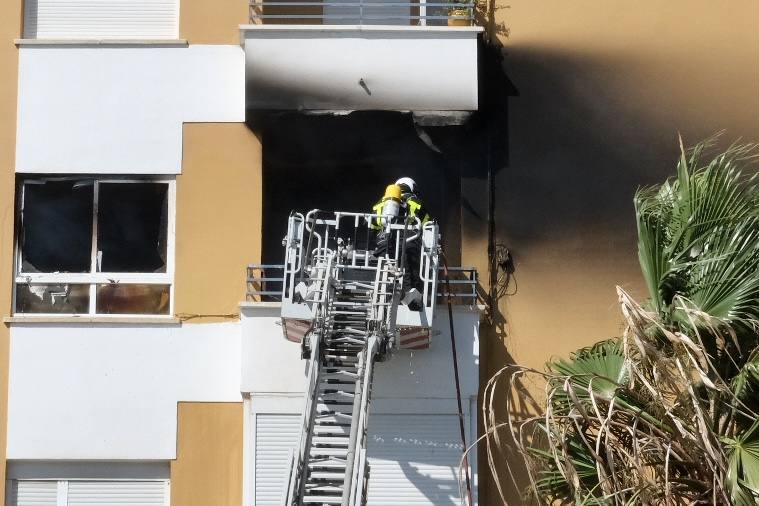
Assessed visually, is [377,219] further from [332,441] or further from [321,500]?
[321,500]

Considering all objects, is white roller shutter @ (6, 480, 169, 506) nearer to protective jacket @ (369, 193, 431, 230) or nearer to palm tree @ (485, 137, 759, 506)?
protective jacket @ (369, 193, 431, 230)

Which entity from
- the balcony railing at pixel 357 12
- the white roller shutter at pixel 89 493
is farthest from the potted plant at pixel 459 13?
the white roller shutter at pixel 89 493

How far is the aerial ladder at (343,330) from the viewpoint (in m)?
12.2

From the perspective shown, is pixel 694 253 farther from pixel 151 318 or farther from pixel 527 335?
pixel 151 318

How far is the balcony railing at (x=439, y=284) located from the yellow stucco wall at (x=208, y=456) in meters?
1.36

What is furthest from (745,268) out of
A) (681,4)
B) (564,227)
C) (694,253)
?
(681,4)

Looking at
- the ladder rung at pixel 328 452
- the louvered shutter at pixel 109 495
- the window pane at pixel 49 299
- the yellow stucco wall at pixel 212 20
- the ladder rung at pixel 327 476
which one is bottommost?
the louvered shutter at pixel 109 495

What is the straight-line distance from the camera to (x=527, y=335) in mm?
15172

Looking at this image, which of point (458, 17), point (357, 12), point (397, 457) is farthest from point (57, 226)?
point (458, 17)

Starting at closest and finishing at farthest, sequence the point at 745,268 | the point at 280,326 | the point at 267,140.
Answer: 1. the point at 745,268
2. the point at 280,326
3. the point at 267,140

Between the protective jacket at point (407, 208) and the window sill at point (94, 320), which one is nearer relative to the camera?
the protective jacket at point (407, 208)

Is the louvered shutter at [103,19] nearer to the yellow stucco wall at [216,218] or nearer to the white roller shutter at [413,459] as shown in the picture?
the yellow stucco wall at [216,218]

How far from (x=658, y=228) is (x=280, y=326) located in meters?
4.46

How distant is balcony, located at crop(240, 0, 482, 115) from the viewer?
1514 centimetres
